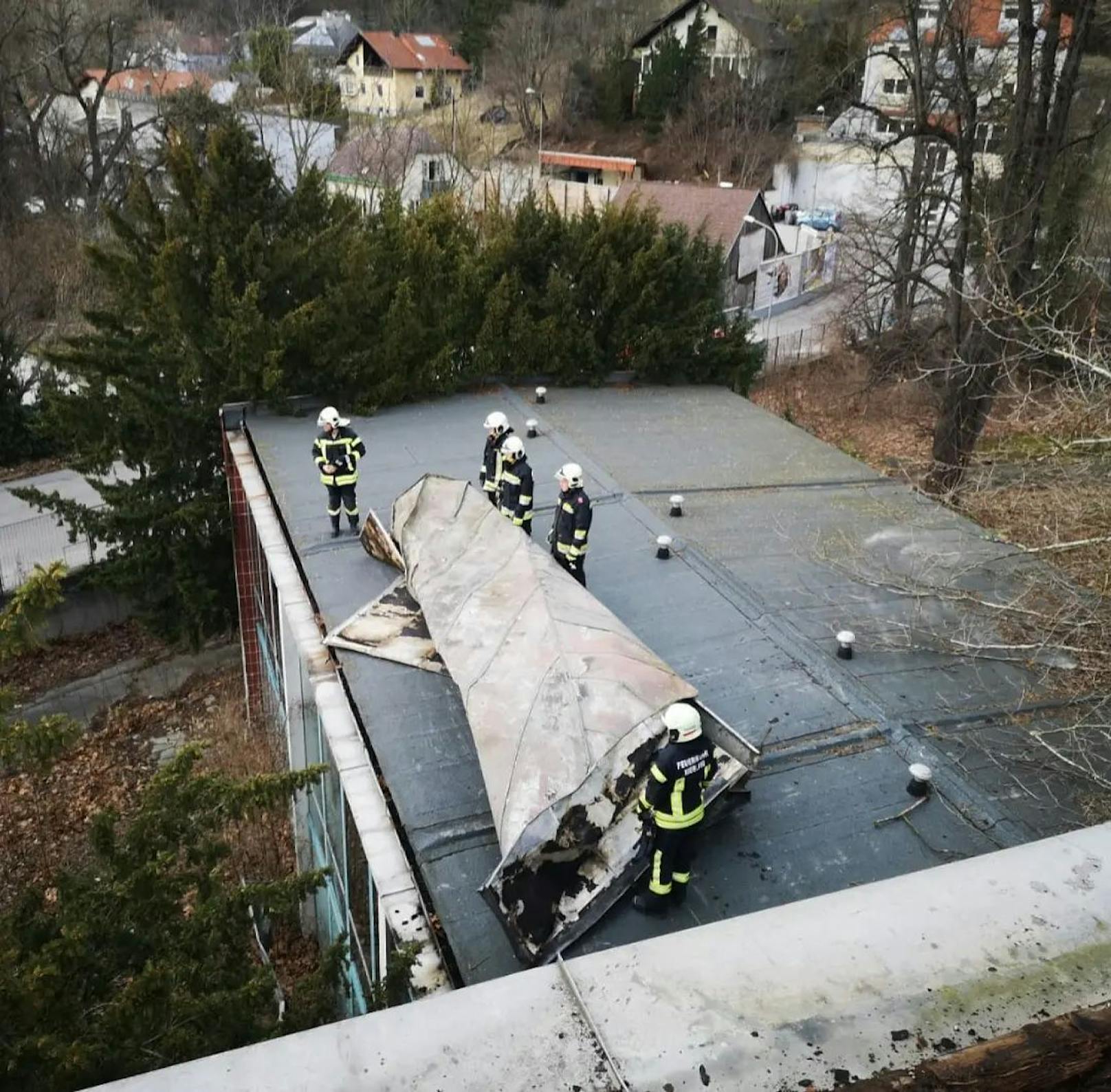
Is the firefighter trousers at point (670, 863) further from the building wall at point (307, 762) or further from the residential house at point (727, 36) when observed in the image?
the residential house at point (727, 36)

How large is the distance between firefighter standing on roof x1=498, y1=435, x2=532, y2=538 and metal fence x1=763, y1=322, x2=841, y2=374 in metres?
20.2

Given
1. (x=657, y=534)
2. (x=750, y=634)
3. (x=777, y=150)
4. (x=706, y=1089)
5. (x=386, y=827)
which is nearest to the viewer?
(x=706, y=1089)

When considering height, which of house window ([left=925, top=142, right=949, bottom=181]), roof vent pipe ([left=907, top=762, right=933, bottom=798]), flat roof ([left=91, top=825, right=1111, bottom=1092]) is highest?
house window ([left=925, top=142, right=949, bottom=181])

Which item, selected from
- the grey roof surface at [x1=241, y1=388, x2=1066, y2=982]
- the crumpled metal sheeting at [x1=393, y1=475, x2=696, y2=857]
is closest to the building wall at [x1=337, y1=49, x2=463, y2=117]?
the grey roof surface at [x1=241, y1=388, x2=1066, y2=982]

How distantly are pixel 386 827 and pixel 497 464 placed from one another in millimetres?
4394

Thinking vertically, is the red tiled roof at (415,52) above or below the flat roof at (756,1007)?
above

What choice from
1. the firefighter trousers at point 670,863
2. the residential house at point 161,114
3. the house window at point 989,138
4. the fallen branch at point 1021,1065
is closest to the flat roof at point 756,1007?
the fallen branch at point 1021,1065

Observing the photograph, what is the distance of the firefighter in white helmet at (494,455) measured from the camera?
→ 9.70 metres

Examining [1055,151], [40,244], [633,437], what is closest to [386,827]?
[633,437]

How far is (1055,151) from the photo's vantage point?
1628 cm

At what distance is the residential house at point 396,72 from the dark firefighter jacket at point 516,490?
50483 millimetres

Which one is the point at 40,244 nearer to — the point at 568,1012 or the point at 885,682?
the point at 885,682

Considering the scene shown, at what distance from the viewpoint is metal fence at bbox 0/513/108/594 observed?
17.5 metres

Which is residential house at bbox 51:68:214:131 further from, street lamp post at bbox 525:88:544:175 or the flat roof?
the flat roof
